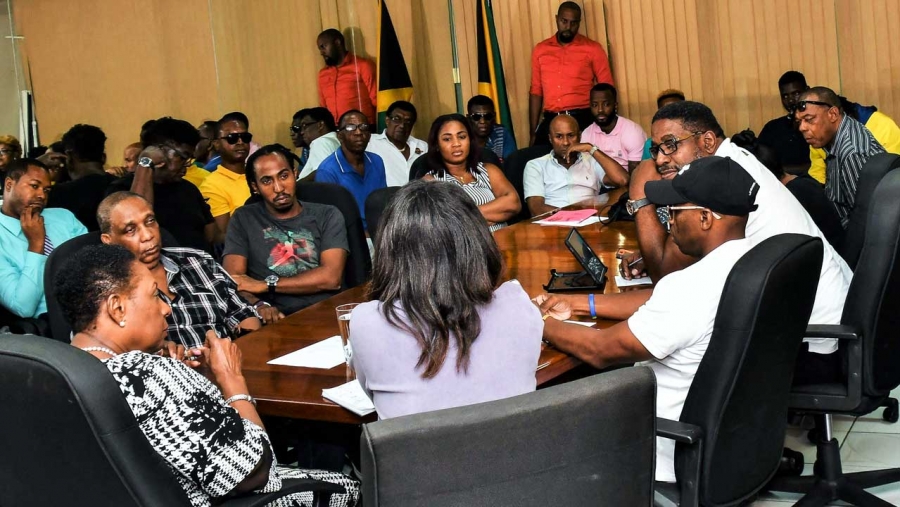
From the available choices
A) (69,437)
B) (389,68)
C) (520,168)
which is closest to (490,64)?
(389,68)

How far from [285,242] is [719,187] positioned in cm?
221

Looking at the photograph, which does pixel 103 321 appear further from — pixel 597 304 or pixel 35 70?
pixel 35 70

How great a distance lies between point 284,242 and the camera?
3977 millimetres

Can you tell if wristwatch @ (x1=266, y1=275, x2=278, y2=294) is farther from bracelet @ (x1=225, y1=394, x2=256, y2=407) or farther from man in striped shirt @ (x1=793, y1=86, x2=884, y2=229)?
man in striped shirt @ (x1=793, y1=86, x2=884, y2=229)

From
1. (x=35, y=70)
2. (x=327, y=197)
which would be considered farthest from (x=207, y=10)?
(x=327, y=197)

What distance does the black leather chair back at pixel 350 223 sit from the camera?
409 cm

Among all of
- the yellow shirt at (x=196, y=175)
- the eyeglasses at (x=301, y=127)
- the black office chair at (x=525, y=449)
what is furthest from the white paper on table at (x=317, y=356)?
the eyeglasses at (x=301, y=127)

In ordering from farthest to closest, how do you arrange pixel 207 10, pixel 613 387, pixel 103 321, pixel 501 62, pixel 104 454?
pixel 501 62 → pixel 207 10 → pixel 103 321 → pixel 104 454 → pixel 613 387

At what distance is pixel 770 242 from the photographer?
2.05 m

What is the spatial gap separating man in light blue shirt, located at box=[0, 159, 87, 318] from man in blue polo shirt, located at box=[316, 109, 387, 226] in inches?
71.5

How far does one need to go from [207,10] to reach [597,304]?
5426 mm

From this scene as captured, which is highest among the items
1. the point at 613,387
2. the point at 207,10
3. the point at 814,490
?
the point at 207,10

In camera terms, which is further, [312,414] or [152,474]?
[312,414]

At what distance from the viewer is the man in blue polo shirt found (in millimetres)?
5750
